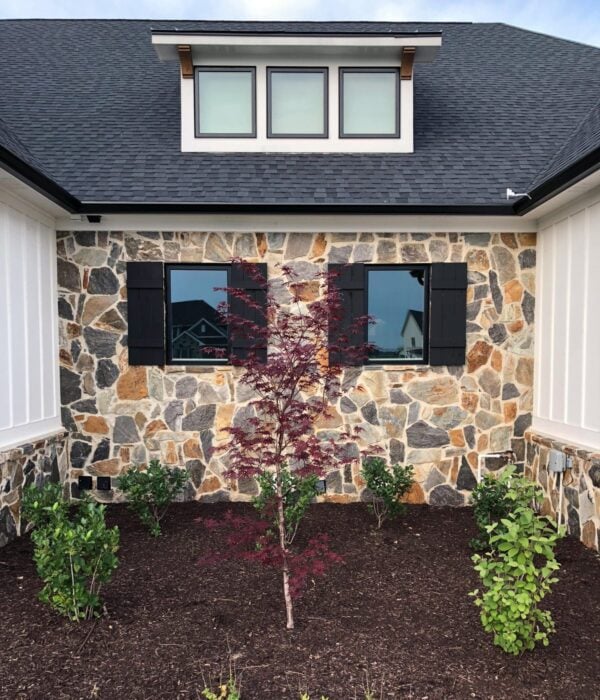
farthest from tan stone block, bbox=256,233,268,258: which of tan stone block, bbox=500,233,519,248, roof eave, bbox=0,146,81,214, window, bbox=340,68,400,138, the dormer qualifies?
tan stone block, bbox=500,233,519,248

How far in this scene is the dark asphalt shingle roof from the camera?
6.09 m

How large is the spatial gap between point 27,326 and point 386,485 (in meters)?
3.82

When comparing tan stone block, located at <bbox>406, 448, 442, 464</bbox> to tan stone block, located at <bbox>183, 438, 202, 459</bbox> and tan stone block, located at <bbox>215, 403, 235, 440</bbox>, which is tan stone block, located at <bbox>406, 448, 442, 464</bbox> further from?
tan stone block, located at <bbox>183, 438, 202, 459</bbox>

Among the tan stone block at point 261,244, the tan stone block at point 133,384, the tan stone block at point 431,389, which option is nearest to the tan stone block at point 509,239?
the tan stone block at point 431,389

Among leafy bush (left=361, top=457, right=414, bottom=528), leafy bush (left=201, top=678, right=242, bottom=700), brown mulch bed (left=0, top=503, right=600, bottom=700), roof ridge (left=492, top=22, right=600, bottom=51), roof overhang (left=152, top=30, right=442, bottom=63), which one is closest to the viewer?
leafy bush (left=201, top=678, right=242, bottom=700)

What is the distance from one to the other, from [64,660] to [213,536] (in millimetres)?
2164

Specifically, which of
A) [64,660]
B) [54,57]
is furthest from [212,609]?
[54,57]

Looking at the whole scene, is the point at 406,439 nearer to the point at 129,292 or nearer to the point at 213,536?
the point at 213,536

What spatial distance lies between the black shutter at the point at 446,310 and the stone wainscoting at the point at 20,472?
4150mm

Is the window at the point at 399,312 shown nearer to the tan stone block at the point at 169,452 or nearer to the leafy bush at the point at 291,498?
the leafy bush at the point at 291,498

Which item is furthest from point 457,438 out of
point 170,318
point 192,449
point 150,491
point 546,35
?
point 546,35

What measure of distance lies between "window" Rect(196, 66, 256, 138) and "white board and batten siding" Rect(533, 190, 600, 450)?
12.1 feet

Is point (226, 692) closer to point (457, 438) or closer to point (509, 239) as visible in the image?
point (457, 438)

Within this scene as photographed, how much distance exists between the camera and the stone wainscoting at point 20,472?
4902 millimetres
